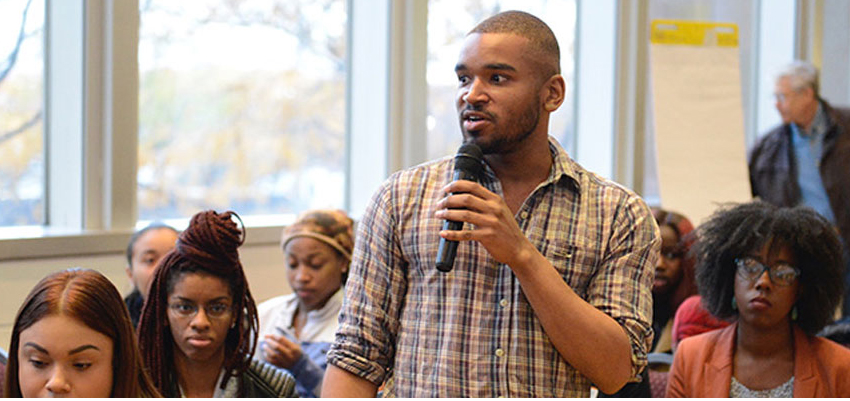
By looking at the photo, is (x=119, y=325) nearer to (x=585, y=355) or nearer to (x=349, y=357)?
(x=349, y=357)

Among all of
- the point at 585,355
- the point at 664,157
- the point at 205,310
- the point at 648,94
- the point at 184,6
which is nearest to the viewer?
the point at 585,355

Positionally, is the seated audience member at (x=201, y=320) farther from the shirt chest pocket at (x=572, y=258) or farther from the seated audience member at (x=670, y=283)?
the seated audience member at (x=670, y=283)

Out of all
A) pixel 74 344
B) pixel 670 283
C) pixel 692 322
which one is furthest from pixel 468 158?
pixel 670 283

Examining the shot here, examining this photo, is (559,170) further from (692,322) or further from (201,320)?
(692,322)

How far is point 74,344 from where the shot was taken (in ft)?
6.23

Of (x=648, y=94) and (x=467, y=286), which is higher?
(x=648, y=94)

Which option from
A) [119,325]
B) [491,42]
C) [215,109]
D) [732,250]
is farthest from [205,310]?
[215,109]

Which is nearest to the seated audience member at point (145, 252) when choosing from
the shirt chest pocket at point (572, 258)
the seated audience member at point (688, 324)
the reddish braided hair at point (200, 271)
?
the reddish braided hair at point (200, 271)

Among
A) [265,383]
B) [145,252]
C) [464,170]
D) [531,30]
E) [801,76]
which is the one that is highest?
[801,76]

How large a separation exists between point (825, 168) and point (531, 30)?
13.2 ft

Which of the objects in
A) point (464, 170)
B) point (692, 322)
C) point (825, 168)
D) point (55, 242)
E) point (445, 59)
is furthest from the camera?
point (825, 168)

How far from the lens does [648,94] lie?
5.79m

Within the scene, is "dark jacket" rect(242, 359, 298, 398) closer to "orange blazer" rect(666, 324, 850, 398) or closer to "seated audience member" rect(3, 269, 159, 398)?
"seated audience member" rect(3, 269, 159, 398)

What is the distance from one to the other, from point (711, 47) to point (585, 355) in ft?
13.4
